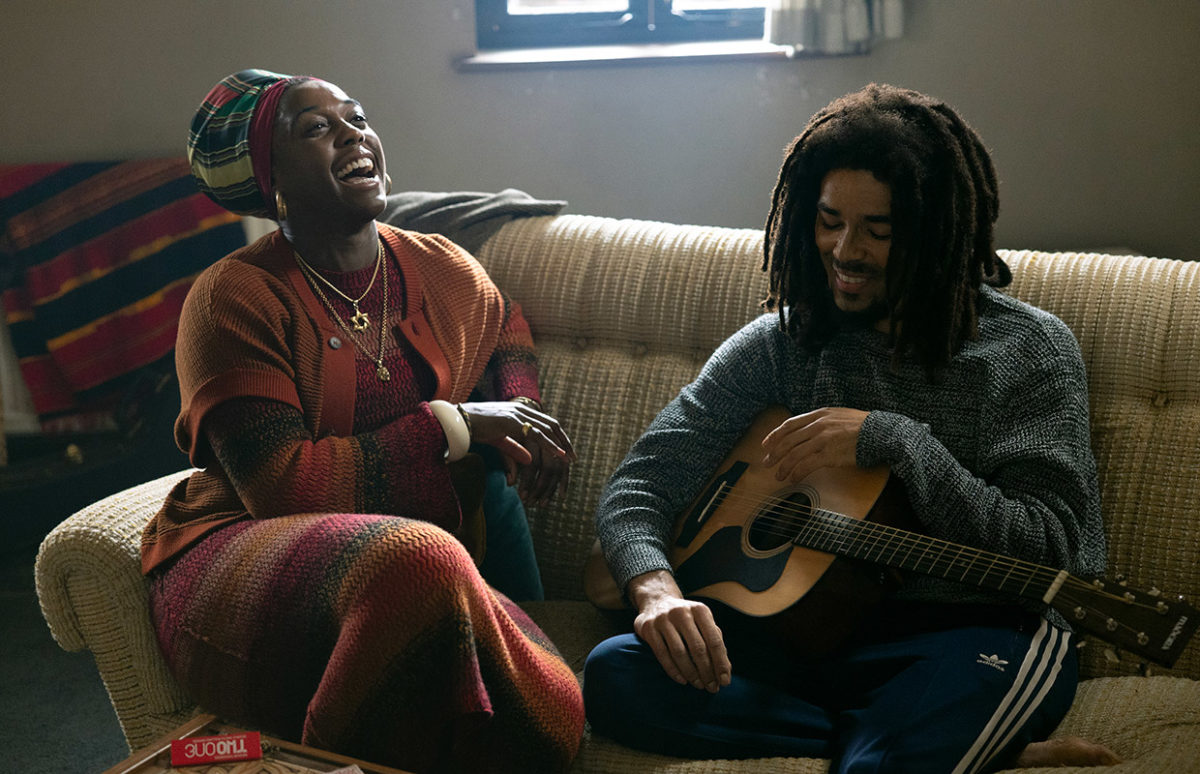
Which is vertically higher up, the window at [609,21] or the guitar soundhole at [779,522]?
the window at [609,21]

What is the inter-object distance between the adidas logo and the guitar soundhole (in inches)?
10.0

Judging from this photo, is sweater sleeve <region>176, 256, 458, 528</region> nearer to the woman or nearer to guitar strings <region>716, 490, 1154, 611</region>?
the woman

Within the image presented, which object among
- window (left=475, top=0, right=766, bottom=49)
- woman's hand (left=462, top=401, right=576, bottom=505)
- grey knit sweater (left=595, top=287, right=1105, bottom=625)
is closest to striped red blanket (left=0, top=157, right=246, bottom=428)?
window (left=475, top=0, right=766, bottom=49)

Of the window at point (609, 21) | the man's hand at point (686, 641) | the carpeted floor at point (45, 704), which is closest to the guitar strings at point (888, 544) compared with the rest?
the man's hand at point (686, 641)

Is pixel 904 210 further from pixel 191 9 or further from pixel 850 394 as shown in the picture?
pixel 191 9

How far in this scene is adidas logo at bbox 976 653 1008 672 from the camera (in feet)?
3.78

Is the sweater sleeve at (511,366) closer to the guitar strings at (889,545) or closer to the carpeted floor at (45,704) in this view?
the guitar strings at (889,545)

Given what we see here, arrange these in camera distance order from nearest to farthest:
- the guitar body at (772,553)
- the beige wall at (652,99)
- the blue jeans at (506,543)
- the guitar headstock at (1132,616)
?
the guitar headstock at (1132,616) < the guitar body at (772,553) < the blue jeans at (506,543) < the beige wall at (652,99)

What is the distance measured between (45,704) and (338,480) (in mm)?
1384

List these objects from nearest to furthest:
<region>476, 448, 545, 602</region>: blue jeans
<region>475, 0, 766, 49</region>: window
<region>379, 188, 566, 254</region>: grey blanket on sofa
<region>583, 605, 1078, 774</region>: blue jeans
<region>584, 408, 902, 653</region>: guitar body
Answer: <region>583, 605, 1078, 774</region>: blue jeans, <region>584, 408, 902, 653</region>: guitar body, <region>476, 448, 545, 602</region>: blue jeans, <region>379, 188, 566, 254</region>: grey blanket on sofa, <region>475, 0, 766, 49</region>: window

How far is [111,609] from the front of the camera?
1347 millimetres

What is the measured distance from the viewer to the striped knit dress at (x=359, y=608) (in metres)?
1.08

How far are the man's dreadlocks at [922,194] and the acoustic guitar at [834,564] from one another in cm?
21

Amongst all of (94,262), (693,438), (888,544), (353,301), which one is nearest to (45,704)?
(94,262)
